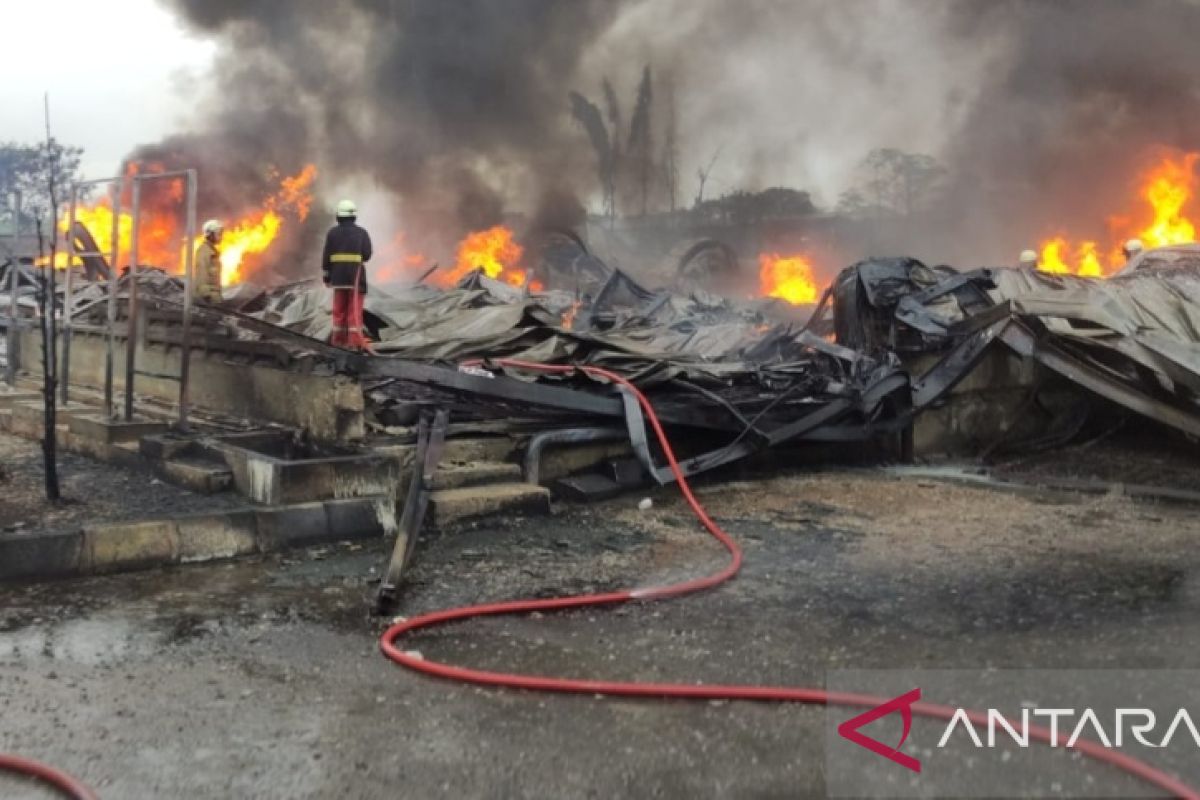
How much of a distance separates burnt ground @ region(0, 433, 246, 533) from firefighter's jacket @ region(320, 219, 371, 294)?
256cm

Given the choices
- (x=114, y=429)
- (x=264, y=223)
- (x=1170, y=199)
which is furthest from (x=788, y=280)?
(x=114, y=429)

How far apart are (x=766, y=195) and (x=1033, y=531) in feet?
100

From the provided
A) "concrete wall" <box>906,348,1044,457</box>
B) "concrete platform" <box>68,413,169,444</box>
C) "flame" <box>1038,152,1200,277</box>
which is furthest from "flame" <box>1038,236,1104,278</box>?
"concrete platform" <box>68,413,169,444</box>

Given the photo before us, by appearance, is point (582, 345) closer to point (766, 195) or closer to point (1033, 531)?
point (1033, 531)

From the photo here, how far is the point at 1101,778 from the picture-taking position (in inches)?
110

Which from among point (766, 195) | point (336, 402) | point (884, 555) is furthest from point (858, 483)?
point (766, 195)

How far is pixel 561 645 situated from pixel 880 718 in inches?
57.0

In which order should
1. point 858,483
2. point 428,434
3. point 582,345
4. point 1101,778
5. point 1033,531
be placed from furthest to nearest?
point 582,345
point 858,483
point 428,434
point 1033,531
point 1101,778

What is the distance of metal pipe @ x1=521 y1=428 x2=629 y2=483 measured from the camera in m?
7.08

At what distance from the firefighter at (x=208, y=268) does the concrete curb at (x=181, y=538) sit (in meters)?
5.00

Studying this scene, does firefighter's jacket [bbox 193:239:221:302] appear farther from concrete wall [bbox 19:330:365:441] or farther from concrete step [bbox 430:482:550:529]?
concrete step [bbox 430:482:550:529]

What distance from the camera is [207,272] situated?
995 centimetres

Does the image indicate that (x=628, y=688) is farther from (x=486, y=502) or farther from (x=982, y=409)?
(x=982, y=409)

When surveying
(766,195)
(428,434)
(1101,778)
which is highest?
(766,195)
